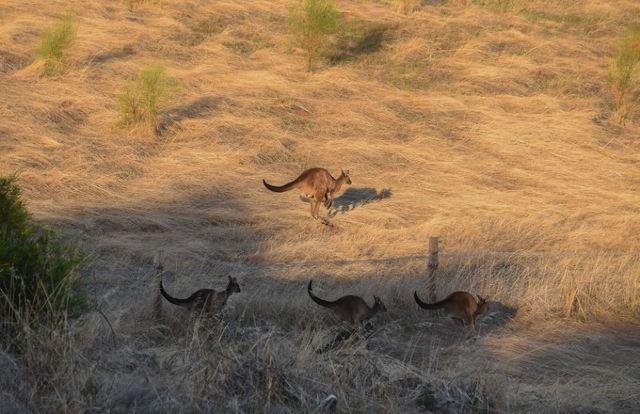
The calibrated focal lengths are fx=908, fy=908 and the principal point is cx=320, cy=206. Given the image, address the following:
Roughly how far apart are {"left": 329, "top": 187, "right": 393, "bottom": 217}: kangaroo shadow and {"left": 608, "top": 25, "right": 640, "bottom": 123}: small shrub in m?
7.00

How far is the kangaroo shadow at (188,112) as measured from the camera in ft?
51.5

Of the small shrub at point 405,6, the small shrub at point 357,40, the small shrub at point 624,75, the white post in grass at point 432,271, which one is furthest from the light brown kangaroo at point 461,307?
the small shrub at point 405,6

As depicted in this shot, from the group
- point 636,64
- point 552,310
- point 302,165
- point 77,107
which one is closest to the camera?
point 552,310

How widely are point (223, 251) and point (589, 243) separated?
4.68m

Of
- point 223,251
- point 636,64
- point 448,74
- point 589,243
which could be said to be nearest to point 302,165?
point 223,251

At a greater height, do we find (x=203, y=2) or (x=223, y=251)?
(x=203, y=2)

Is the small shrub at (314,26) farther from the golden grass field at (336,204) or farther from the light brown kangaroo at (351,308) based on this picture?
the light brown kangaroo at (351,308)

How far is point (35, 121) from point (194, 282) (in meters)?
6.85

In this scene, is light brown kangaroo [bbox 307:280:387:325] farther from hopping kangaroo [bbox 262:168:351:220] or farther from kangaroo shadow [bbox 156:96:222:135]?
kangaroo shadow [bbox 156:96:222:135]

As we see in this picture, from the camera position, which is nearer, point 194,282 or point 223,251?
point 194,282

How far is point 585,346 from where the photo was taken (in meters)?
8.30

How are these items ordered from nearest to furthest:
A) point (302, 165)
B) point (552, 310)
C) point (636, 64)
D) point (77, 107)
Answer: point (552, 310) < point (302, 165) < point (77, 107) < point (636, 64)

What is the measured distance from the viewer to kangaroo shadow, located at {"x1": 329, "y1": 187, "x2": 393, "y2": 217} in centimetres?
1324

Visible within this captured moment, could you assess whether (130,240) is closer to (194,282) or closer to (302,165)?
(194,282)
